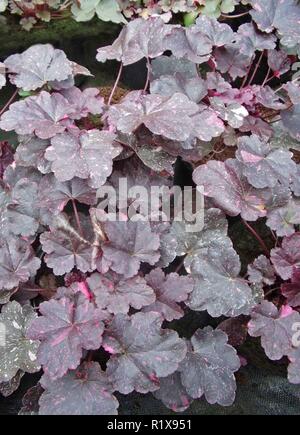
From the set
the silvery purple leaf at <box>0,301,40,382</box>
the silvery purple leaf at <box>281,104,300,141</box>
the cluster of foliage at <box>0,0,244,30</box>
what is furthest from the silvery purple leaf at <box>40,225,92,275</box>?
the cluster of foliage at <box>0,0,244,30</box>

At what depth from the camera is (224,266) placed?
1259mm

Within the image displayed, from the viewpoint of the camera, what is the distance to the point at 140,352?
112 cm

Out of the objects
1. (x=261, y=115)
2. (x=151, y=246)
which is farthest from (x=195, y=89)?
(x=151, y=246)

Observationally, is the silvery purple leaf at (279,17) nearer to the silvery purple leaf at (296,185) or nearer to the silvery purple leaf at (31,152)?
the silvery purple leaf at (296,185)

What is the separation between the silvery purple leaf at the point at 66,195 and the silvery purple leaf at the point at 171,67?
0.47m

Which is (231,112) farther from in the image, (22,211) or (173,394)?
(173,394)

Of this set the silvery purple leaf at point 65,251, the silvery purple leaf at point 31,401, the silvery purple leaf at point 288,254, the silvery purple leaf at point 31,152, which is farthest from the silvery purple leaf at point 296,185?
the silvery purple leaf at point 31,401

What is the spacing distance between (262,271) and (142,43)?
75cm

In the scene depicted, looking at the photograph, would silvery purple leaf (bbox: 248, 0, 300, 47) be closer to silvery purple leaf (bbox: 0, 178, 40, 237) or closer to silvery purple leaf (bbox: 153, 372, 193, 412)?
silvery purple leaf (bbox: 0, 178, 40, 237)

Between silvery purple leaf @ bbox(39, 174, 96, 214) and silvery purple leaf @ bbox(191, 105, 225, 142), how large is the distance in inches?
12.6

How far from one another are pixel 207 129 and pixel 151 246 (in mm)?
369

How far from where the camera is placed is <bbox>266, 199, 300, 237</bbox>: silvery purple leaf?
1.32 meters
